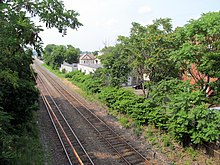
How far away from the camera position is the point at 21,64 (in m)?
12.9

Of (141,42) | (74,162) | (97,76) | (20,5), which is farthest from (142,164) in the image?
(97,76)

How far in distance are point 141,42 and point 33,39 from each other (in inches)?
564

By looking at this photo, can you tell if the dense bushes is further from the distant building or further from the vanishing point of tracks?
the distant building

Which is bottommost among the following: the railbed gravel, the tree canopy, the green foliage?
the railbed gravel

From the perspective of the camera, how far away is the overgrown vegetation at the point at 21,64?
773cm

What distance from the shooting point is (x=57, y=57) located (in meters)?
71.6

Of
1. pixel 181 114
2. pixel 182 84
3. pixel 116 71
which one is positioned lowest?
pixel 181 114

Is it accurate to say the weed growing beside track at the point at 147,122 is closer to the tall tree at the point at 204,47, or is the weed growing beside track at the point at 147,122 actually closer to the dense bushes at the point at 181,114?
the dense bushes at the point at 181,114

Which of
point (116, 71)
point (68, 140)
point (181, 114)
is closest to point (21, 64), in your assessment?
point (68, 140)

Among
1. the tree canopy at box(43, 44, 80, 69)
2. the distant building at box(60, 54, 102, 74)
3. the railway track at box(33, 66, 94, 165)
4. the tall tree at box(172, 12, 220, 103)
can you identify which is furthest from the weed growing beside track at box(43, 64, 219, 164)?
the tree canopy at box(43, 44, 80, 69)

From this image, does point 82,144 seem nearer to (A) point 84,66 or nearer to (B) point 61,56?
(A) point 84,66

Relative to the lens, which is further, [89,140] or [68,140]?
[89,140]

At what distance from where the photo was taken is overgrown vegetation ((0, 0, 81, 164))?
7.73 meters

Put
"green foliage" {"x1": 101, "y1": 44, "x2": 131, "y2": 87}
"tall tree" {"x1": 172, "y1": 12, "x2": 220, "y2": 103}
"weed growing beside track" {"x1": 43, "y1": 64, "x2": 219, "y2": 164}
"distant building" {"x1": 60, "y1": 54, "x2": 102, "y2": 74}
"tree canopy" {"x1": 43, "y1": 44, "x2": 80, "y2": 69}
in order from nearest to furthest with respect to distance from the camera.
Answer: "tall tree" {"x1": 172, "y1": 12, "x2": 220, "y2": 103} < "weed growing beside track" {"x1": 43, "y1": 64, "x2": 219, "y2": 164} < "green foliage" {"x1": 101, "y1": 44, "x2": 131, "y2": 87} < "distant building" {"x1": 60, "y1": 54, "x2": 102, "y2": 74} < "tree canopy" {"x1": 43, "y1": 44, "x2": 80, "y2": 69}
